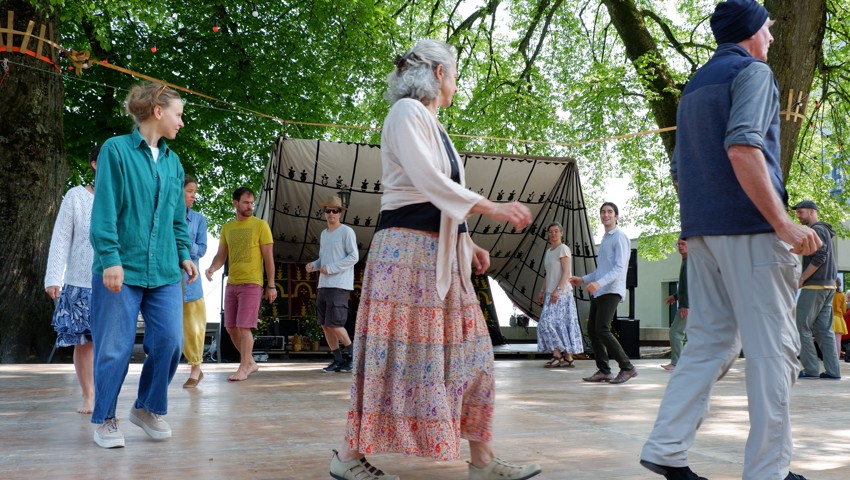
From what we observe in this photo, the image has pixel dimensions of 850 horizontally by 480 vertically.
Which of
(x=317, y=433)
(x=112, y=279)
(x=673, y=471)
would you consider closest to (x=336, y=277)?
(x=317, y=433)

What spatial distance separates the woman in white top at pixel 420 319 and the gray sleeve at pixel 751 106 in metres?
0.91

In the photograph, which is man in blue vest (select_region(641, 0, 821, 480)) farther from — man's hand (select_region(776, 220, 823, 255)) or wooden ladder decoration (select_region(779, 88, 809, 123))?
wooden ladder decoration (select_region(779, 88, 809, 123))

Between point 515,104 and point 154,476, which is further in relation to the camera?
point 515,104

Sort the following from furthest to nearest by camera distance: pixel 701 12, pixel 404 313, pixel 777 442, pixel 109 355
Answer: pixel 701 12 → pixel 109 355 → pixel 404 313 → pixel 777 442

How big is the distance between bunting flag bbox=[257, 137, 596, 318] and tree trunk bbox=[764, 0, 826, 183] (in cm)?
351

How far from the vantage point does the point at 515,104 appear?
16.0m

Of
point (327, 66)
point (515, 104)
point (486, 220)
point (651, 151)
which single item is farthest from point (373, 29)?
point (651, 151)

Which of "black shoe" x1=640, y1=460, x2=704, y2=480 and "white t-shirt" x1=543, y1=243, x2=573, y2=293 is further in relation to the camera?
"white t-shirt" x1=543, y1=243, x2=573, y2=293

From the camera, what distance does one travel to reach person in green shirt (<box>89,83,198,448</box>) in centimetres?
425

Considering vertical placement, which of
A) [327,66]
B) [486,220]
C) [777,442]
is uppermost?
[327,66]

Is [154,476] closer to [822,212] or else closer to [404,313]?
[404,313]

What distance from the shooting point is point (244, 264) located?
326 inches

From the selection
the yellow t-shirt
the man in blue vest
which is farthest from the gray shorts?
the man in blue vest

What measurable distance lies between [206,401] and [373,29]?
Result: 11141 millimetres
